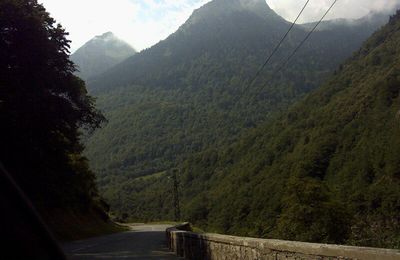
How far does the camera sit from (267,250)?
24.6ft

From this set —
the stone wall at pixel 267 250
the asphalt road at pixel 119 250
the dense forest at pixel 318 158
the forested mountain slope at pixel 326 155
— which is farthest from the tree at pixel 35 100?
the forested mountain slope at pixel 326 155

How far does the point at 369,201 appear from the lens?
7881cm

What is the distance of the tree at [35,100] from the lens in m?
19.6

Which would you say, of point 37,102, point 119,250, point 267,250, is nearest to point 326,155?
point 119,250

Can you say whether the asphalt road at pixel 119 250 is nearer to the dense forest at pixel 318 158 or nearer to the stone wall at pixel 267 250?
the stone wall at pixel 267 250

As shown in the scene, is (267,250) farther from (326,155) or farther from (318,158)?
(326,155)

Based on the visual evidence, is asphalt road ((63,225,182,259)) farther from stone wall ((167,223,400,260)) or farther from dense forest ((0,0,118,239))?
stone wall ((167,223,400,260))

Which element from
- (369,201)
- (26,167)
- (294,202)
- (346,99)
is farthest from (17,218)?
(346,99)

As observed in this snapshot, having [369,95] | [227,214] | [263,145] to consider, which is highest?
[369,95]

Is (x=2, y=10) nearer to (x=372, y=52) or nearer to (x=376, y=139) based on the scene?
(x=376, y=139)

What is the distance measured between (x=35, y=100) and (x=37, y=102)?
11cm

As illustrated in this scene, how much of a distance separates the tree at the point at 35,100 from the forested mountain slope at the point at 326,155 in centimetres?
3787

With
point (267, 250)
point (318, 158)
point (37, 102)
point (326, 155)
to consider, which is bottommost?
point (318, 158)

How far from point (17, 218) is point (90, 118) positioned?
76.1 feet
